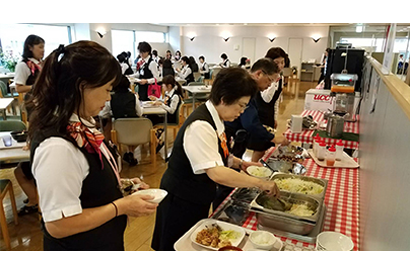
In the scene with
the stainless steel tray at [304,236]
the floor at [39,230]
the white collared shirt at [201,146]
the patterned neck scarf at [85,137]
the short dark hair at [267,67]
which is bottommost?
the floor at [39,230]

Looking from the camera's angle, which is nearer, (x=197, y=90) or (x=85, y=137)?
(x=85, y=137)

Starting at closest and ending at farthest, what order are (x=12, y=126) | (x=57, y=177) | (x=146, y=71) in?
(x=57, y=177) < (x=12, y=126) < (x=146, y=71)

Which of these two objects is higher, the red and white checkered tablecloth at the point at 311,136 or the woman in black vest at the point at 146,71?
the woman in black vest at the point at 146,71

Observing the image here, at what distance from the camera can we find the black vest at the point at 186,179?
1.37m

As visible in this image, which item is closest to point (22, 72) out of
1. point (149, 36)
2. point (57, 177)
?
point (57, 177)

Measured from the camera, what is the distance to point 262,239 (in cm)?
116

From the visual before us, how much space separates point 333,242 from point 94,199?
2.83 ft

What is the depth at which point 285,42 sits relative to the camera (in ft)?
44.3

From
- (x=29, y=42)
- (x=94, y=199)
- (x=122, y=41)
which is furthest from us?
(x=122, y=41)

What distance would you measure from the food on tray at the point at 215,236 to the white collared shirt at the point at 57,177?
50 cm

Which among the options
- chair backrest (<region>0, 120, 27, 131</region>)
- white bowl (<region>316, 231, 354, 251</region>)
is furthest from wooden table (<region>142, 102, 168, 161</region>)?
white bowl (<region>316, 231, 354, 251</region>)

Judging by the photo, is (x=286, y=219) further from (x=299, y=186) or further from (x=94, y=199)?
(x=94, y=199)

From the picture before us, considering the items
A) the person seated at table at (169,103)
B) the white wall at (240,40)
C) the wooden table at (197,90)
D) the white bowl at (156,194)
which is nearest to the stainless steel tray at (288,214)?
the white bowl at (156,194)

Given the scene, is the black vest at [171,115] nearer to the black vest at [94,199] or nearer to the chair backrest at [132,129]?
the chair backrest at [132,129]
